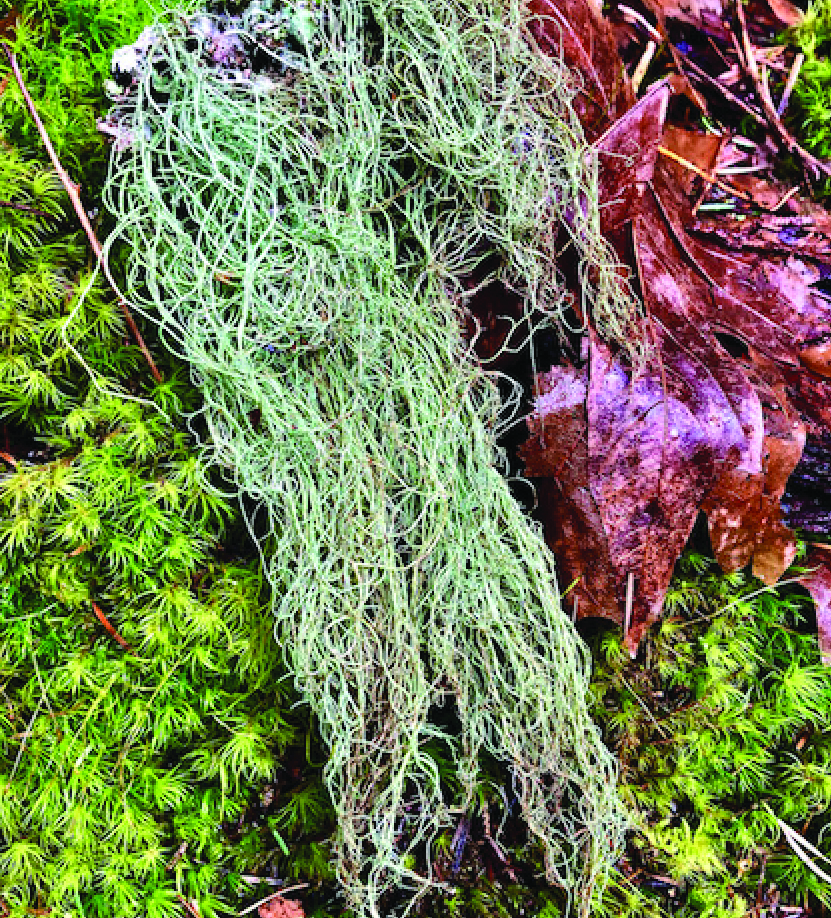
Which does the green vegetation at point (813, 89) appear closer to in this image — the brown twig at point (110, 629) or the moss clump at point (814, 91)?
the moss clump at point (814, 91)

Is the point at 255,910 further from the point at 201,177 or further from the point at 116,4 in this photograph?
the point at 116,4

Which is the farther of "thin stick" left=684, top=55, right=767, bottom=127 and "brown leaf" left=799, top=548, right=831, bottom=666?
"thin stick" left=684, top=55, right=767, bottom=127

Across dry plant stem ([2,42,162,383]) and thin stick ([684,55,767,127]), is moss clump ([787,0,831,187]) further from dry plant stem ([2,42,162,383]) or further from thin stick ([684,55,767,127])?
dry plant stem ([2,42,162,383])

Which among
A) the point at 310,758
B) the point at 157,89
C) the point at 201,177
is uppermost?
the point at 157,89

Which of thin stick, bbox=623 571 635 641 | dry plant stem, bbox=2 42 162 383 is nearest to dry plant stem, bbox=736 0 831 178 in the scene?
thin stick, bbox=623 571 635 641

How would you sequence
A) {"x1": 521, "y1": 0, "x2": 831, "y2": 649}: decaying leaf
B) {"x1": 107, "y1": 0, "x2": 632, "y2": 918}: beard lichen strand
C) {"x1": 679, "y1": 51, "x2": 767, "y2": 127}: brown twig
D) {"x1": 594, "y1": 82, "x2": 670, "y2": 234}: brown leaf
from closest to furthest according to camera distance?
1. {"x1": 107, "y1": 0, "x2": 632, "y2": 918}: beard lichen strand
2. {"x1": 521, "y1": 0, "x2": 831, "y2": 649}: decaying leaf
3. {"x1": 594, "y1": 82, "x2": 670, "y2": 234}: brown leaf
4. {"x1": 679, "y1": 51, "x2": 767, "y2": 127}: brown twig

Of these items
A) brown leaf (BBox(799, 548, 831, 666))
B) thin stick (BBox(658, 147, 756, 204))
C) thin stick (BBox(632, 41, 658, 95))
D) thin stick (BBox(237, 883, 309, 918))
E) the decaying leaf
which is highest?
thin stick (BBox(632, 41, 658, 95))

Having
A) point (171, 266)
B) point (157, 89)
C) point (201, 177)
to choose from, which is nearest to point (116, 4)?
point (157, 89)
